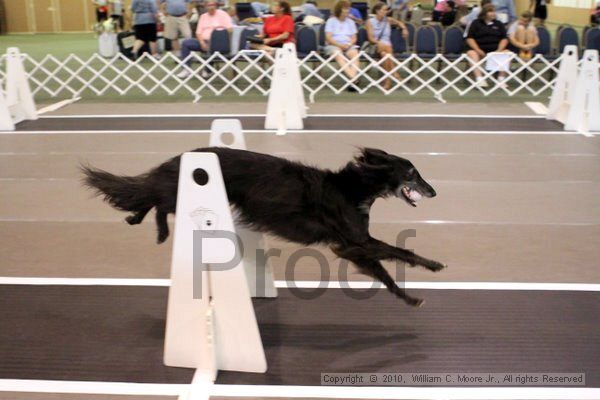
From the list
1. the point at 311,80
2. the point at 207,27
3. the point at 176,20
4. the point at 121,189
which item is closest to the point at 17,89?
Result: the point at 207,27

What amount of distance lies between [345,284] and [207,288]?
1195 millimetres

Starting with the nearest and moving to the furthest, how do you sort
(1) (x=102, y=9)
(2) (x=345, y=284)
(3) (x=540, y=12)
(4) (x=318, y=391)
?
(4) (x=318, y=391) < (2) (x=345, y=284) < (3) (x=540, y=12) < (1) (x=102, y=9)

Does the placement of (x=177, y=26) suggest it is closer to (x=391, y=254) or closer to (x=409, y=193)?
(x=409, y=193)

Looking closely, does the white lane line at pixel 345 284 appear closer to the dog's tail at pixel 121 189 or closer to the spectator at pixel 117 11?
the dog's tail at pixel 121 189

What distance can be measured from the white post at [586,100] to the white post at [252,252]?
5485 millimetres

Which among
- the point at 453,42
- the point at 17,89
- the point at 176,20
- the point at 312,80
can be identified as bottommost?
the point at 312,80

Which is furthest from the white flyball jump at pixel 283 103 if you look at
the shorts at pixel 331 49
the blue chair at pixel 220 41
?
the blue chair at pixel 220 41

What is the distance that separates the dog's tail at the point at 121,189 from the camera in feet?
10.4

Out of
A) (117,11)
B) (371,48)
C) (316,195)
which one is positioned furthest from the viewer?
(117,11)

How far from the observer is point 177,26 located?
12.8 meters

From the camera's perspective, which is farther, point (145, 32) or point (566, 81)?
point (145, 32)

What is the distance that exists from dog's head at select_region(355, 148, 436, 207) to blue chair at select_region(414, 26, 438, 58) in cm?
802

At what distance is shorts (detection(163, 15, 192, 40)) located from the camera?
500 inches

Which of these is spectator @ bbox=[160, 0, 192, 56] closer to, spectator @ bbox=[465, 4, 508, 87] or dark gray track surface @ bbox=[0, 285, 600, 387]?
spectator @ bbox=[465, 4, 508, 87]
